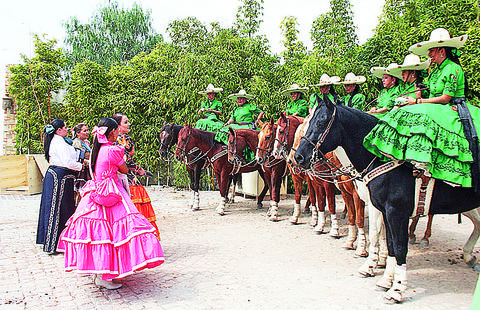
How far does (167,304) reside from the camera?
157 inches

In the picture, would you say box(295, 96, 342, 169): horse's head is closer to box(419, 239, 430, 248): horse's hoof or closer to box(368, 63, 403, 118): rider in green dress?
box(368, 63, 403, 118): rider in green dress

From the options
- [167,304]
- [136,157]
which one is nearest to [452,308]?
[167,304]

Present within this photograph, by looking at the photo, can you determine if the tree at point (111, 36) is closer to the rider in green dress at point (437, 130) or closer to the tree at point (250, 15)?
the tree at point (250, 15)

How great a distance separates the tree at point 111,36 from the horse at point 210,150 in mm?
22286

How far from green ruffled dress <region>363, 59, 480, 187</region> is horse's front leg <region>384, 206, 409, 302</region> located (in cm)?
59

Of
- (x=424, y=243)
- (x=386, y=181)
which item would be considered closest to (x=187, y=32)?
(x=424, y=243)

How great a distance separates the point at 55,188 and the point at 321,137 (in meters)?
4.40

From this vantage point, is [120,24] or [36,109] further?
[120,24]

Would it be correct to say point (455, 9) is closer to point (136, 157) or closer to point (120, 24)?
point (136, 157)

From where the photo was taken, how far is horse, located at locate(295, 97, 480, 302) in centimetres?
395

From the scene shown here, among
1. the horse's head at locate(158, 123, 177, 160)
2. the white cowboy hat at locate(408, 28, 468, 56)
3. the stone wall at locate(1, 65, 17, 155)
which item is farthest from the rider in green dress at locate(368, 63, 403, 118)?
the stone wall at locate(1, 65, 17, 155)

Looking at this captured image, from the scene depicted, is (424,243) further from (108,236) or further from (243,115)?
(243,115)

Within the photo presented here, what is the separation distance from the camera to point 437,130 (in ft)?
12.3

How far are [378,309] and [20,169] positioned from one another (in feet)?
47.0
